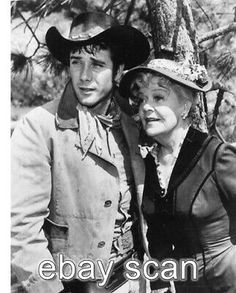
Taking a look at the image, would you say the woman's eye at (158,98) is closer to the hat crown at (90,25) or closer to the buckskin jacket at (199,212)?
the buckskin jacket at (199,212)

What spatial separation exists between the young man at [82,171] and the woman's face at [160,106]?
9 centimetres

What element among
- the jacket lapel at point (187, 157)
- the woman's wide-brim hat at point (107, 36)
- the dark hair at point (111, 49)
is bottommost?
the jacket lapel at point (187, 157)

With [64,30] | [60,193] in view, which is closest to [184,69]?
[64,30]

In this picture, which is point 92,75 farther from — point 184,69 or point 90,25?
point 184,69

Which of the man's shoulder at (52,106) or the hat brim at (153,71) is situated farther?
the man's shoulder at (52,106)

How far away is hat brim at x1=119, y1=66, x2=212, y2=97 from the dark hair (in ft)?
0.19

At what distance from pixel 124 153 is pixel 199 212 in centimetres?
31

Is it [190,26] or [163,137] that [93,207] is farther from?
[190,26]

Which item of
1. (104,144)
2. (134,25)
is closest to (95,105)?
(104,144)

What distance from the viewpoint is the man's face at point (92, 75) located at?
227 centimetres

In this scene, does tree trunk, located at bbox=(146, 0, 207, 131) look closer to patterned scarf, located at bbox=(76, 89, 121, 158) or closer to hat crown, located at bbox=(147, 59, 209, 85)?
hat crown, located at bbox=(147, 59, 209, 85)

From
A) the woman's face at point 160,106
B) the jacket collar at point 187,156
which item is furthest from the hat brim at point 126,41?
the jacket collar at point 187,156

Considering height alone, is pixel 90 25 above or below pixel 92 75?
above

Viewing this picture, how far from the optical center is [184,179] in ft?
7.32
